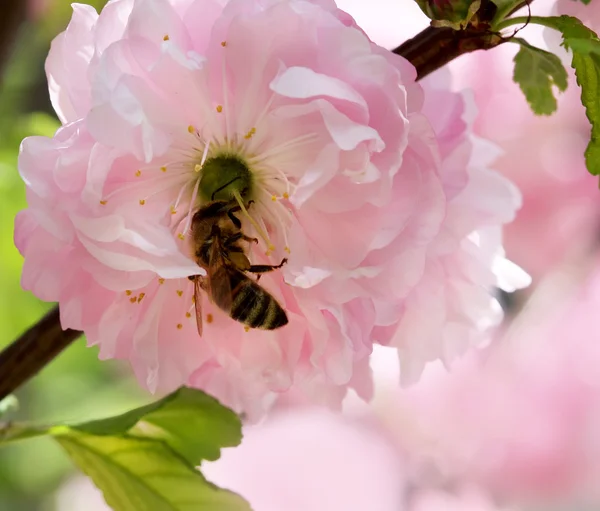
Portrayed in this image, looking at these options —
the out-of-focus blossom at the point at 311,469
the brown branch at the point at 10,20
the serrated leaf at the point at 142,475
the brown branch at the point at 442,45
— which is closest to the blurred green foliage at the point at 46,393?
the out-of-focus blossom at the point at 311,469

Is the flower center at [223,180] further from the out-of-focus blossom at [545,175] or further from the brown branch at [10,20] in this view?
the out-of-focus blossom at [545,175]

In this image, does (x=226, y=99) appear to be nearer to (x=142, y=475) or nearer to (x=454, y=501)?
(x=142, y=475)

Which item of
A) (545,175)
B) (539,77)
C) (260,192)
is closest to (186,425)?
(260,192)

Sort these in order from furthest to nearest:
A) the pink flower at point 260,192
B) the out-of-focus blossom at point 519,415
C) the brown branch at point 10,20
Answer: the out-of-focus blossom at point 519,415 → the brown branch at point 10,20 → the pink flower at point 260,192

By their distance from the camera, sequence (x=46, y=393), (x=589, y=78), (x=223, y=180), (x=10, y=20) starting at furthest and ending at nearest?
(x=46, y=393) < (x=10, y=20) < (x=223, y=180) < (x=589, y=78)

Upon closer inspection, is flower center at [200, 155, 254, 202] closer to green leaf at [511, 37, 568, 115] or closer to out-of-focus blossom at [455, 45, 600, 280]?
green leaf at [511, 37, 568, 115]

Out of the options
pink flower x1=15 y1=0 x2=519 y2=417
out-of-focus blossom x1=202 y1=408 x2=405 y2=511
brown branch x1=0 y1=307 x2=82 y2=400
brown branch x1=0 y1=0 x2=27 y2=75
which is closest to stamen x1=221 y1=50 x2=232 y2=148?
pink flower x1=15 y1=0 x2=519 y2=417
